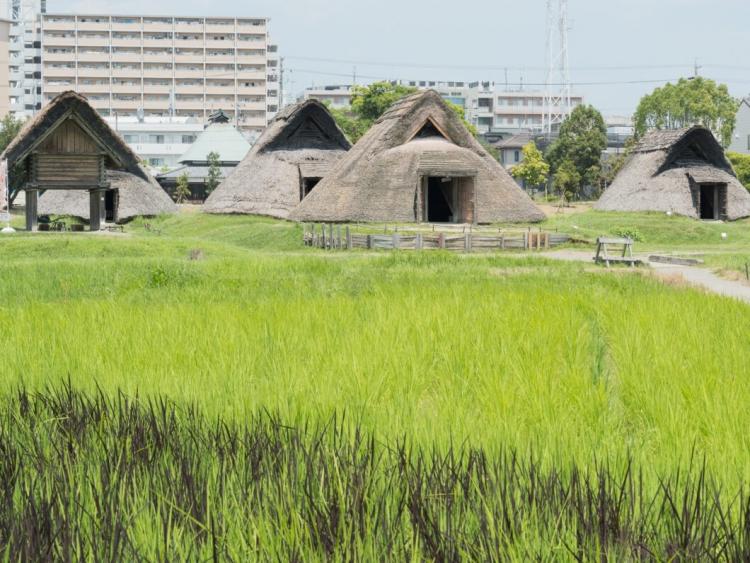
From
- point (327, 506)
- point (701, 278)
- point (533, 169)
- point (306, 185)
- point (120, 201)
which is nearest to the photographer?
point (327, 506)

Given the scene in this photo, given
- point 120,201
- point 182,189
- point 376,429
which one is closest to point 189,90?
point 182,189

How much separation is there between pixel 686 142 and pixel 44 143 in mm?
23677

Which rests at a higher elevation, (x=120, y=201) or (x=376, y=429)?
(x=120, y=201)

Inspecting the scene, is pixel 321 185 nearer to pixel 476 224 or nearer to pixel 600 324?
pixel 476 224

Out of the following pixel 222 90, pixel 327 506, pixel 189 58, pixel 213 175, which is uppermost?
pixel 189 58

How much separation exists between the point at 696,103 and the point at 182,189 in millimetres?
34920

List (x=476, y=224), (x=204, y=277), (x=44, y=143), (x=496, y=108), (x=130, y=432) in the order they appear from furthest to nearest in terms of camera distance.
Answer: (x=496, y=108) < (x=476, y=224) < (x=44, y=143) < (x=204, y=277) < (x=130, y=432)

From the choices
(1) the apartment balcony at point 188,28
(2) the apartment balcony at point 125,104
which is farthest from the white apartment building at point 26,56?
(1) the apartment balcony at point 188,28

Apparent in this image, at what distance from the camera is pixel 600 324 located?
7000 mm

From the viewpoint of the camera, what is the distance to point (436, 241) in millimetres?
21297

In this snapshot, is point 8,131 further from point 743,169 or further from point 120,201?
point 743,169

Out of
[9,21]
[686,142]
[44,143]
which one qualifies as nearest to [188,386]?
[44,143]

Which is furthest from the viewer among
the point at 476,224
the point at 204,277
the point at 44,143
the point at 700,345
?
the point at 476,224

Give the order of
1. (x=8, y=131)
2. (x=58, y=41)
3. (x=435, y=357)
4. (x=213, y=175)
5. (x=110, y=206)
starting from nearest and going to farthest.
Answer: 1. (x=435, y=357)
2. (x=110, y=206)
3. (x=8, y=131)
4. (x=213, y=175)
5. (x=58, y=41)
